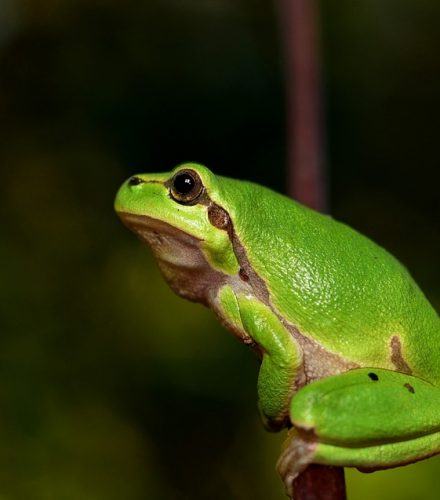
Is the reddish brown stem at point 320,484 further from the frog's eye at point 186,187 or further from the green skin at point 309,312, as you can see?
the frog's eye at point 186,187

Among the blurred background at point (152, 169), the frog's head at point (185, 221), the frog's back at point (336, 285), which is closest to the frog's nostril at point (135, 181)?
the frog's head at point (185, 221)

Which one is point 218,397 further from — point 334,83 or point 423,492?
point 334,83

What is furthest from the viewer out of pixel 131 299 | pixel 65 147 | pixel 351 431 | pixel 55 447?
pixel 65 147

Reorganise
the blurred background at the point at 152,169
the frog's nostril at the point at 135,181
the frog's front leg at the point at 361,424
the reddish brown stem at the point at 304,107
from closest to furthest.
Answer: the frog's front leg at the point at 361,424
the frog's nostril at the point at 135,181
the reddish brown stem at the point at 304,107
the blurred background at the point at 152,169

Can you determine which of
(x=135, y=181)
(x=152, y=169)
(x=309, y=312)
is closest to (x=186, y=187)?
(x=135, y=181)

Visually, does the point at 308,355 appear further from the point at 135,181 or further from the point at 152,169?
the point at 152,169

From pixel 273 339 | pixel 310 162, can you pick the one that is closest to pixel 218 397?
pixel 310 162

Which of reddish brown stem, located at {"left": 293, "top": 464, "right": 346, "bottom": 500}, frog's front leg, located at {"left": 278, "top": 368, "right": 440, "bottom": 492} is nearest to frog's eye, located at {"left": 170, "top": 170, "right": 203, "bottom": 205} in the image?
frog's front leg, located at {"left": 278, "top": 368, "right": 440, "bottom": 492}
